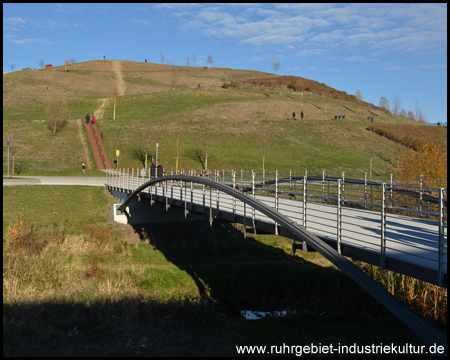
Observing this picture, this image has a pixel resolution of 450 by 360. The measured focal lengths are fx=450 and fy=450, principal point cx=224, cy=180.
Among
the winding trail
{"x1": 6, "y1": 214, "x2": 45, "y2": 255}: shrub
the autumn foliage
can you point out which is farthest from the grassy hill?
{"x1": 6, "y1": 214, "x2": 45, "y2": 255}: shrub

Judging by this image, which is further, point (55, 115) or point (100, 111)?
point (100, 111)

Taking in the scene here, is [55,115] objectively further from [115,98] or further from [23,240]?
[23,240]

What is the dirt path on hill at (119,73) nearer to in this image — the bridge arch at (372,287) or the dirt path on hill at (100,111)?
the dirt path on hill at (100,111)

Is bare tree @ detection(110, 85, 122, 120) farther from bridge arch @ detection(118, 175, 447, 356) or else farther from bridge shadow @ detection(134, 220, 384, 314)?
bridge arch @ detection(118, 175, 447, 356)

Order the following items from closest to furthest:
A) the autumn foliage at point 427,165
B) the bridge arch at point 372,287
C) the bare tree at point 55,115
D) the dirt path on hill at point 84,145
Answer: the bridge arch at point 372,287 → the autumn foliage at point 427,165 → the dirt path on hill at point 84,145 → the bare tree at point 55,115

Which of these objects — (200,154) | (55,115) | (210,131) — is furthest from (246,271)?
(55,115)

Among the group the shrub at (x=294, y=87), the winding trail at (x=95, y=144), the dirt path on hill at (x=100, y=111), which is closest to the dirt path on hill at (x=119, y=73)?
the dirt path on hill at (x=100, y=111)

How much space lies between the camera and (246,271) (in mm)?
21359

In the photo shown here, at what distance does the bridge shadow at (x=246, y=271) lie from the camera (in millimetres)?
17344

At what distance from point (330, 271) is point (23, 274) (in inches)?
518

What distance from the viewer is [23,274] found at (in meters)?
16.9

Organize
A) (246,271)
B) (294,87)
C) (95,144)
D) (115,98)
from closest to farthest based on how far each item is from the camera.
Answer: (246,271) < (95,144) < (115,98) < (294,87)

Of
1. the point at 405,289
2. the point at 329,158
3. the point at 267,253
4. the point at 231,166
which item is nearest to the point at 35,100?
the point at 231,166

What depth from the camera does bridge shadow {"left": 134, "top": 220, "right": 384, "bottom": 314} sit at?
17344mm
